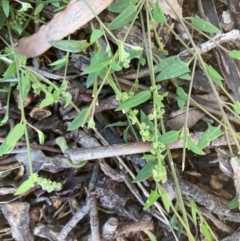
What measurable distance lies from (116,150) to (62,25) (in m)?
0.28

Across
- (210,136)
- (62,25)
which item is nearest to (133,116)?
(210,136)

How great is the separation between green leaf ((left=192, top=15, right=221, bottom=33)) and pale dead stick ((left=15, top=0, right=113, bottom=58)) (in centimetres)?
17

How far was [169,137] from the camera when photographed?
813 millimetres

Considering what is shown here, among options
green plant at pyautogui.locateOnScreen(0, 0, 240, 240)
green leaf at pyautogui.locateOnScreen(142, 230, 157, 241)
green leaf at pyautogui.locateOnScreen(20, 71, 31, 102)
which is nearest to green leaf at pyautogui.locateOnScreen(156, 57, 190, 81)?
green plant at pyautogui.locateOnScreen(0, 0, 240, 240)

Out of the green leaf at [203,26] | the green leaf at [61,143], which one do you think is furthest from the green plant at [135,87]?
the green leaf at [61,143]

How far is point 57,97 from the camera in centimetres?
81

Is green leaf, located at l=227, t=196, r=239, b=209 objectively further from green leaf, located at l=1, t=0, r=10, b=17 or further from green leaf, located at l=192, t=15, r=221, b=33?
green leaf, located at l=1, t=0, r=10, b=17

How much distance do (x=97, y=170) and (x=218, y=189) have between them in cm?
28

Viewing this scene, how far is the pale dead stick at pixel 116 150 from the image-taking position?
2.93ft

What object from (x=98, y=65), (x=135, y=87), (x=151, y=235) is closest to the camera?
(x=98, y=65)

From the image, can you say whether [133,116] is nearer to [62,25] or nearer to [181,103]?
[181,103]

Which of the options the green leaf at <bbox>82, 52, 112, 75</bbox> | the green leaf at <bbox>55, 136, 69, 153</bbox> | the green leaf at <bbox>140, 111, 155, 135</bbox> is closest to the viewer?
the green leaf at <bbox>82, 52, 112, 75</bbox>

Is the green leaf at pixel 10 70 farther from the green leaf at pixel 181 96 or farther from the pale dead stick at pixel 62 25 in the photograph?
the green leaf at pixel 181 96

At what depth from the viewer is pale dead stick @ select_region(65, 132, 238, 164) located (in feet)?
2.93
